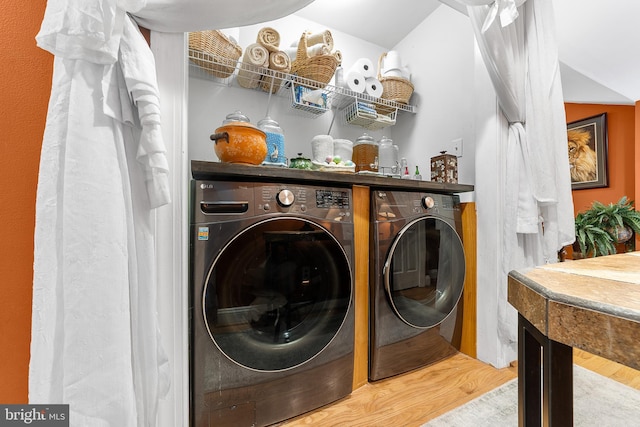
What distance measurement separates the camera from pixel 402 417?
3.40ft

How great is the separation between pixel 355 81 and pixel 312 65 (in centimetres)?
37

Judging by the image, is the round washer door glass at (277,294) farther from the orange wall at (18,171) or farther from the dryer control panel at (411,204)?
the orange wall at (18,171)

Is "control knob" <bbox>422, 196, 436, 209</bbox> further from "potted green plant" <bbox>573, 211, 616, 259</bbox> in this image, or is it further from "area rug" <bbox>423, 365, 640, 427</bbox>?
"potted green plant" <bbox>573, 211, 616, 259</bbox>

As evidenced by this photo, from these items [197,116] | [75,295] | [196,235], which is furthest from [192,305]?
[197,116]

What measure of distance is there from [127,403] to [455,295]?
149cm

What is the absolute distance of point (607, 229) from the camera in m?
2.55

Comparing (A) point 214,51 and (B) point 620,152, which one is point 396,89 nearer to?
(A) point 214,51

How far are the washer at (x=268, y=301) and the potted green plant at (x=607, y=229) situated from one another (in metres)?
2.83

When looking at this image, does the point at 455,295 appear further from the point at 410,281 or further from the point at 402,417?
the point at 402,417

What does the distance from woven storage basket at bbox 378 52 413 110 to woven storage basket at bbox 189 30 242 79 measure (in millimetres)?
1063

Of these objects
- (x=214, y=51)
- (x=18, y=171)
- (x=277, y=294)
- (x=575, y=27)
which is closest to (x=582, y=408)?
(x=277, y=294)

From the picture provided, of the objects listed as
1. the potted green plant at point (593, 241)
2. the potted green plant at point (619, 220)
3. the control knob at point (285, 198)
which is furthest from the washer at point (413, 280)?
the potted green plant at point (619, 220)


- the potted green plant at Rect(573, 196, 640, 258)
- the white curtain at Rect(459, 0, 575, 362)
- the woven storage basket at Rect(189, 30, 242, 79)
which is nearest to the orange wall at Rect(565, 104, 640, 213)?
the potted green plant at Rect(573, 196, 640, 258)

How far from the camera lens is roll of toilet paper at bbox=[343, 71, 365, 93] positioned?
176cm
